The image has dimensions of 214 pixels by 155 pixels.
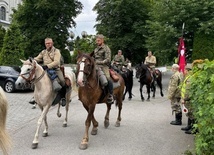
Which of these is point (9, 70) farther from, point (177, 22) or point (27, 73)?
point (27, 73)

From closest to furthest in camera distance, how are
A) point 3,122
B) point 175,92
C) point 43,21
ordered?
point 3,122, point 175,92, point 43,21

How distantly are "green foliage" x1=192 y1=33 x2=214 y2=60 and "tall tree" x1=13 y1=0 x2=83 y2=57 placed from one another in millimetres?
25031

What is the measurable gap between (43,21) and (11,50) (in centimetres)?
1923

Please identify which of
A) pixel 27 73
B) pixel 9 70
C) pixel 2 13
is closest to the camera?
pixel 27 73

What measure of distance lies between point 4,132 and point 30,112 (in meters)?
8.63

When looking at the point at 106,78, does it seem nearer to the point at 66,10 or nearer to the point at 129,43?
the point at 129,43

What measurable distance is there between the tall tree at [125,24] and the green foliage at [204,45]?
1357cm

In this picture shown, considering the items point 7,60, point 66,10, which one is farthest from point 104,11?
point 7,60

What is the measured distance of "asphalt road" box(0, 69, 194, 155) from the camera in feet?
22.4

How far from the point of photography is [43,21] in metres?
43.0

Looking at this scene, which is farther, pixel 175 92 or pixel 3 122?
pixel 175 92

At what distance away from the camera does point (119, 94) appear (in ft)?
32.7

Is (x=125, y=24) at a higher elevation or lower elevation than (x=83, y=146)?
higher

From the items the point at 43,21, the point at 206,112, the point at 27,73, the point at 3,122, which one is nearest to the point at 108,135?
the point at 27,73
